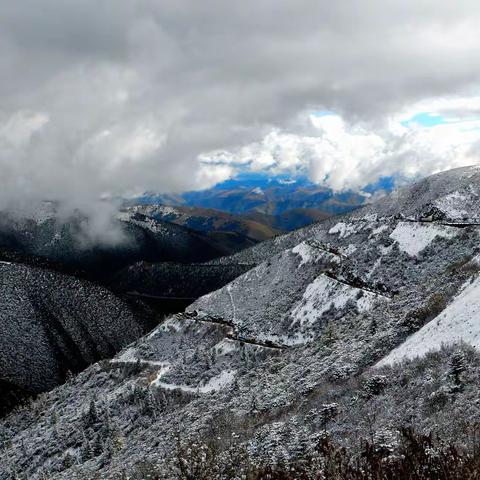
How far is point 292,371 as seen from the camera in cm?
4128

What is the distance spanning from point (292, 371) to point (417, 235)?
6398 cm

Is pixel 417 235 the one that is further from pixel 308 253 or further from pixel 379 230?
pixel 308 253

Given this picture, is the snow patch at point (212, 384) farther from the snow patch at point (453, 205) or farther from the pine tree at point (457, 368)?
the snow patch at point (453, 205)

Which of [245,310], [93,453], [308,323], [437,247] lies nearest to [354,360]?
[93,453]

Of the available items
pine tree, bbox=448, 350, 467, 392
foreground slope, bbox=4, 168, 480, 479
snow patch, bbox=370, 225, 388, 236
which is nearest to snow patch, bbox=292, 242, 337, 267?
foreground slope, bbox=4, 168, 480, 479

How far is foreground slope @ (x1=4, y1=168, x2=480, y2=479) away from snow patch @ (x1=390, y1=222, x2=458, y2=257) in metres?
0.29

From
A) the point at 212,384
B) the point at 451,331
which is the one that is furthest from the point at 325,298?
the point at 451,331

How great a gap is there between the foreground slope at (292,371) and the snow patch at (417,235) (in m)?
0.29

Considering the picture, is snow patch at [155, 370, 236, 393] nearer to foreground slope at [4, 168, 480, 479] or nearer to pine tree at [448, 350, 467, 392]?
foreground slope at [4, 168, 480, 479]

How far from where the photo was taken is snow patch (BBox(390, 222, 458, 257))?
9300 cm

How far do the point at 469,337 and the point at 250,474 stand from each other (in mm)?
14703

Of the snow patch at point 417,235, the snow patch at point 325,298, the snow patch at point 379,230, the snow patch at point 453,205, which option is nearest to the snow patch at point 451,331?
the snow patch at point 325,298

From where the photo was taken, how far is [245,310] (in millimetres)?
107938

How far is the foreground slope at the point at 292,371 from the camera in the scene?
22.2 metres
